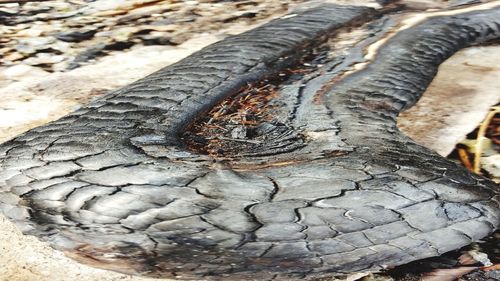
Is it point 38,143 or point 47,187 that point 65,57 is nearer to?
point 38,143

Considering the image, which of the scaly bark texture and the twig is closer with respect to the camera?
the scaly bark texture

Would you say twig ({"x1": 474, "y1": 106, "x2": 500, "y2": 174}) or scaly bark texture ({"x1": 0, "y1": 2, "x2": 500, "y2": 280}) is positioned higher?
scaly bark texture ({"x1": 0, "y1": 2, "x2": 500, "y2": 280})

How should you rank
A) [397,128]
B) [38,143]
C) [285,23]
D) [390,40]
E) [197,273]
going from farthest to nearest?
[285,23], [390,40], [397,128], [38,143], [197,273]

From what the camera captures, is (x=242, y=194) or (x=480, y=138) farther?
(x=480, y=138)

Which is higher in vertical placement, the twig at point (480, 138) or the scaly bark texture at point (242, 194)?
the scaly bark texture at point (242, 194)

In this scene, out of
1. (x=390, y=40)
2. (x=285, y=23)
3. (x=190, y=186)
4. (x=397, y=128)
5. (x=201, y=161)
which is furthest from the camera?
(x=285, y=23)

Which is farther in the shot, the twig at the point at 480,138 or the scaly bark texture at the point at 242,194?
the twig at the point at 480,138

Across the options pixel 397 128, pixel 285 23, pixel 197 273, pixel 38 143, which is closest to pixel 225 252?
pixel 197 273

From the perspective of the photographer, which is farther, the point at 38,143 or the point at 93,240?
the point at 38,143
